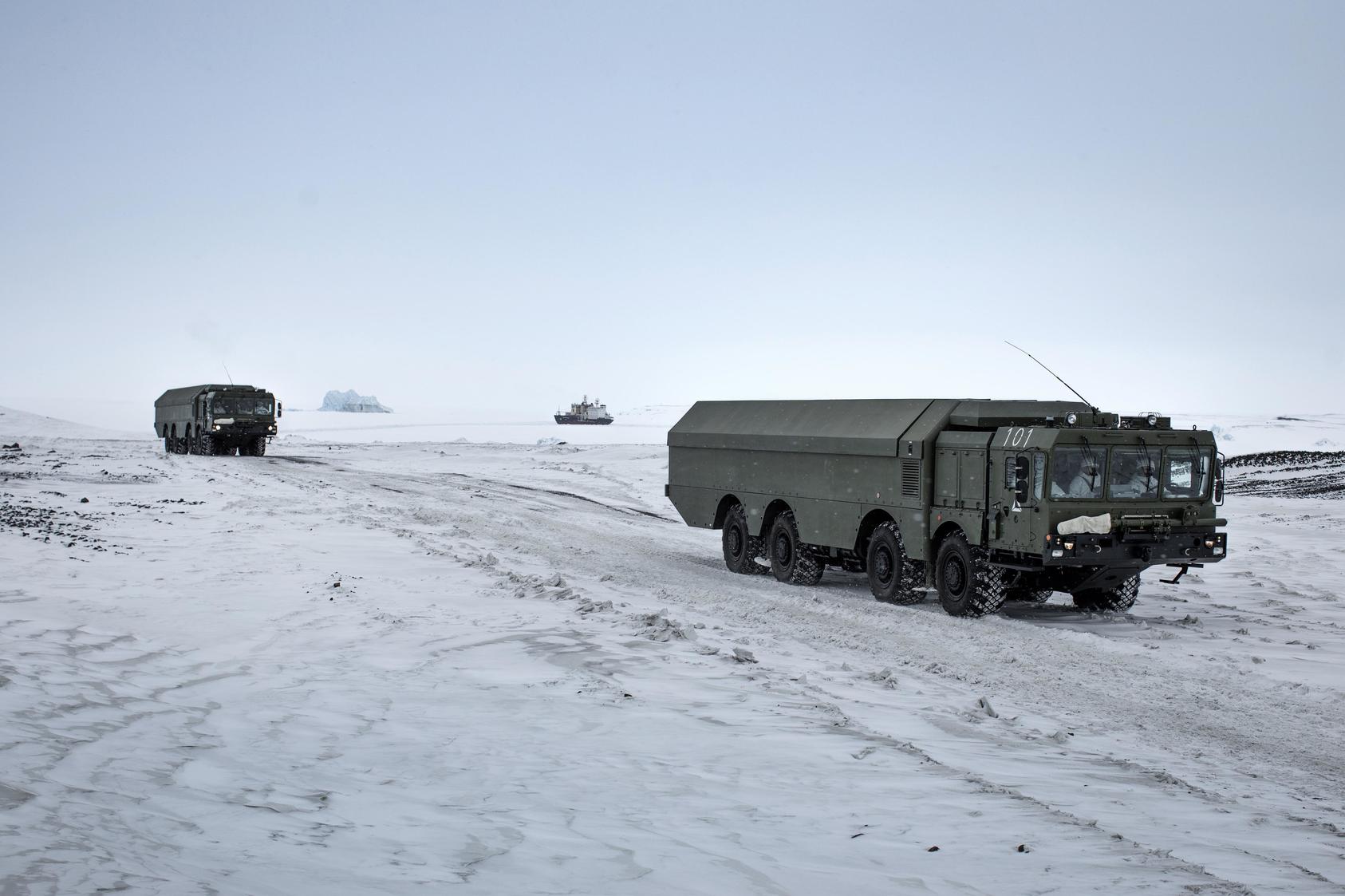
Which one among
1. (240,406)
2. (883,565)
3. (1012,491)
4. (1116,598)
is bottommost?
(1116,598)

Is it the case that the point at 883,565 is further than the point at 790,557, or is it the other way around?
the point at 790,557

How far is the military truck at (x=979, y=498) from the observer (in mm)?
13711

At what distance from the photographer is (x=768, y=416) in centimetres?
1898

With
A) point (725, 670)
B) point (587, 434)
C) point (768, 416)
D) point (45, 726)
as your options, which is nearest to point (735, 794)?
point (725, 670)

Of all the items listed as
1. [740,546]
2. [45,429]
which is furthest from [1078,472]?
[45,429]

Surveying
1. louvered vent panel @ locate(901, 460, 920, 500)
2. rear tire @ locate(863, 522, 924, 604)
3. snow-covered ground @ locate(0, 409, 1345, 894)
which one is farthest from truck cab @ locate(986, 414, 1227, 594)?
rear tire @ locate(863, 522, 924, 604)

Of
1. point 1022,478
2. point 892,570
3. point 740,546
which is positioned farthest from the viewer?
point 740,546

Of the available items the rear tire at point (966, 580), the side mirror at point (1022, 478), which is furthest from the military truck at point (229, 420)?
the side mirror at point (1022, 478)

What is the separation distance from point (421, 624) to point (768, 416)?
28.0 ft

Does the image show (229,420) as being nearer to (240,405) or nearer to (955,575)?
(240,405)

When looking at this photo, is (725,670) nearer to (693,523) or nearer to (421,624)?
(421,624)

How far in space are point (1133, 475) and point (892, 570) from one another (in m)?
3.43

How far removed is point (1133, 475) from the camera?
14.1m

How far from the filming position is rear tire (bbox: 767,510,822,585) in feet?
58.9
